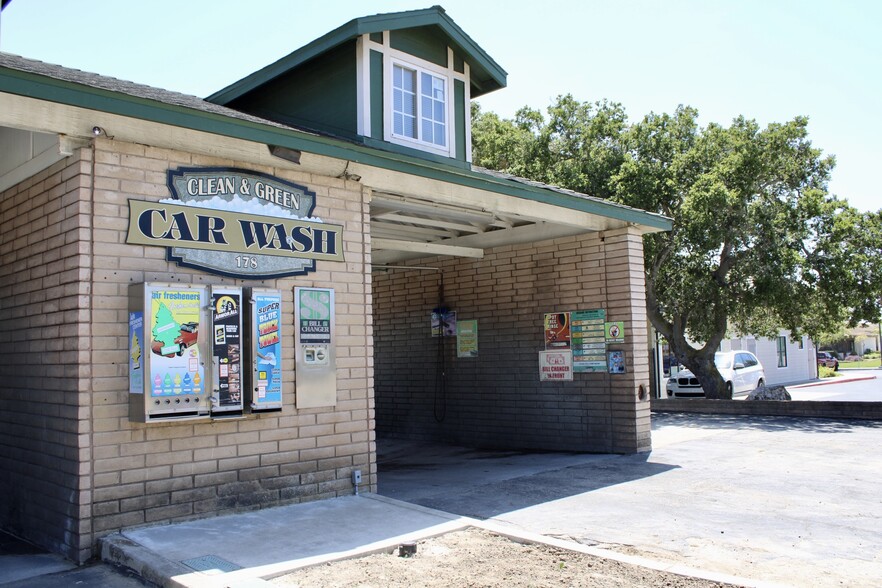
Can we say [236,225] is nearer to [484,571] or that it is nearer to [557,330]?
[484,571]

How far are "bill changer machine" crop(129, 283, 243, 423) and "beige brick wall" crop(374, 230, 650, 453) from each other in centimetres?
643

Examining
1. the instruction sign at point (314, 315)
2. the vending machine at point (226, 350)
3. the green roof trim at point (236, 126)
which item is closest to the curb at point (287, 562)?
the vending machine at point (226, 350)

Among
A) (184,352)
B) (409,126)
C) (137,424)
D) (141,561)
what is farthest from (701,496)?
(409,126)

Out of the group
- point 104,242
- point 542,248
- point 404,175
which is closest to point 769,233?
point 542,248

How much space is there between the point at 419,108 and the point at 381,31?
117cm

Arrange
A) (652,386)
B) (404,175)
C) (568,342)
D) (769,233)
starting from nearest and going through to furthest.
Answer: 1. (404,175)
2. (568,342)
3. (769,233)
4. (652,386)

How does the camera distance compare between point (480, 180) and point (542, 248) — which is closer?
point (480, 180)

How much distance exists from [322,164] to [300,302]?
4.86 feet

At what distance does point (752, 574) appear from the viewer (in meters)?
5.23

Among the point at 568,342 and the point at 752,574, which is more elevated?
the point at 568,342

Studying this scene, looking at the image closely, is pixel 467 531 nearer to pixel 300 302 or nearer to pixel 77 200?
pixel 300 302

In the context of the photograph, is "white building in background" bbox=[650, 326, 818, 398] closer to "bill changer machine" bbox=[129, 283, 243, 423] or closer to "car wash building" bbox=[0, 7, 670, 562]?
"car wash building" bbox=[0, 7, 670, 562]

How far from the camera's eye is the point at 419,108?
1049cm

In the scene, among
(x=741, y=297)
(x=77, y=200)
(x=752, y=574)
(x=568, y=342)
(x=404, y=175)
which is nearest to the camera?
(x=752, y=574)
